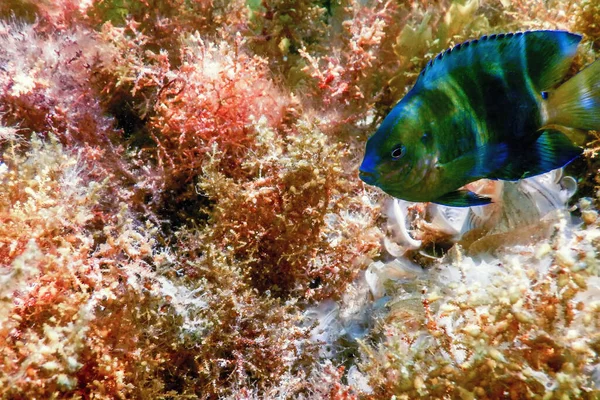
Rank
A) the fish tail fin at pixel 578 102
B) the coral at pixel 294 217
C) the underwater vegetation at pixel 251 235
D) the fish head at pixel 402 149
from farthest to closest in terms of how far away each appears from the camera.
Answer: the coral at pixel 294 217, the underwater vegetation at pixel 251 235, the fish head at pixel 402 149, the fish tail fin at pixel 578 102

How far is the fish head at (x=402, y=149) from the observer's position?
163 cm

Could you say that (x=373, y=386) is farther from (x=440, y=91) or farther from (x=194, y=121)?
(x=194, y=121)

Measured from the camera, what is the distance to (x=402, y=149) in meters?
1.64

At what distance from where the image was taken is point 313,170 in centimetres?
257

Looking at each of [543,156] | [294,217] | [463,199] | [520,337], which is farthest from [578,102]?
[294,217]

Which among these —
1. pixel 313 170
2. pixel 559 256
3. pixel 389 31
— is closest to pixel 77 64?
pixel 313 170

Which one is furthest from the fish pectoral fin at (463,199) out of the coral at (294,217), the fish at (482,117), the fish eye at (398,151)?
the coral at (294,217)

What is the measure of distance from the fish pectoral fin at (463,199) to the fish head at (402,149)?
0.62 ft

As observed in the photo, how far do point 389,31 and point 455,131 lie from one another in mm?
2707

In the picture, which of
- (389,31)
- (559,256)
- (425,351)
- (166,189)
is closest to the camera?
(559,256)

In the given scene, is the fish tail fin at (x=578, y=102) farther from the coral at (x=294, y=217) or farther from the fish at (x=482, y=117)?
the coral at (x=294, y=217)

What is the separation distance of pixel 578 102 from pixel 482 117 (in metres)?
0.35

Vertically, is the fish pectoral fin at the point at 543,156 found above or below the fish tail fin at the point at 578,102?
below

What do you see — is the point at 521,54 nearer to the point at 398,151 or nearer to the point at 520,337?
the point at 398,151
